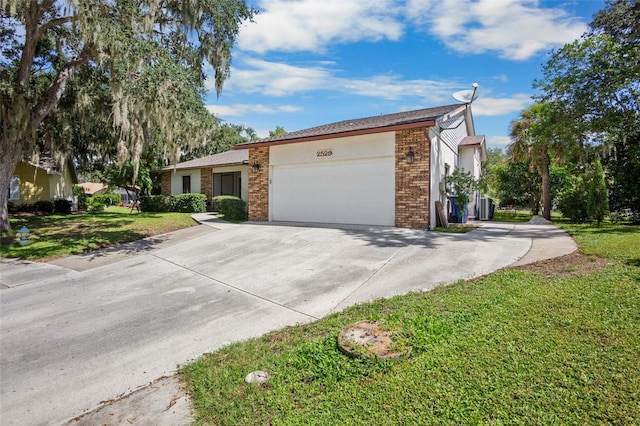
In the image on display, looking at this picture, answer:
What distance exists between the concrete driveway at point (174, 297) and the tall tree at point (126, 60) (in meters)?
3.90

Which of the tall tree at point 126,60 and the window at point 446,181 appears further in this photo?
the window at point 446,181

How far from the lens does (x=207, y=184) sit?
768 inches

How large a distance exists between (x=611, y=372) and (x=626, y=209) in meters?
18.4

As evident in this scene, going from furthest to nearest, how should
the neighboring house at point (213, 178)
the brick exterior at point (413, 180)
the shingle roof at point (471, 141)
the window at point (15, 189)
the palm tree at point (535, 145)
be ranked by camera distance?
the window at point (15, 189) < the neighboring house at point (213, 178) < the shingle roof at point (471, 141) < the palm tree at point (535, 145) < the brick exterior at point (413, 180)

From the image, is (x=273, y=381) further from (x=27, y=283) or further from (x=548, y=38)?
(x=548, y=38)

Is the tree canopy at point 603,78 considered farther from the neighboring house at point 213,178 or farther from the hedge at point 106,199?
the hedge at point 106,199

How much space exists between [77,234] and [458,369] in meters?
12.4

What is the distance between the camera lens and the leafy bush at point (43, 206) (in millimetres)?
18578

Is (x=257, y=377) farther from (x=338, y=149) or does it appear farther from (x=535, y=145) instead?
(x=535, y=145)

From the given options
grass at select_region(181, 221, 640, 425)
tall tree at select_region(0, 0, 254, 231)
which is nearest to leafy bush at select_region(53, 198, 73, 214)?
tall tree at select_region(0, 0, 254, 231)

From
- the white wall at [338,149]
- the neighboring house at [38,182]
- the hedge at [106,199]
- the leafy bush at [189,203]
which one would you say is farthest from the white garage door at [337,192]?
the hedge at [106,199]

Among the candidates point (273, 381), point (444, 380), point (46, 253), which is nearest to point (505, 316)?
point (444, 380)

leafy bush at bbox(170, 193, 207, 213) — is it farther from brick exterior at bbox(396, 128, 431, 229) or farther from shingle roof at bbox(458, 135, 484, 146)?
shingle roof at bbox(458, 135, 484, 146)

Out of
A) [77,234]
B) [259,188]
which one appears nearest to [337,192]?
[259,188]
